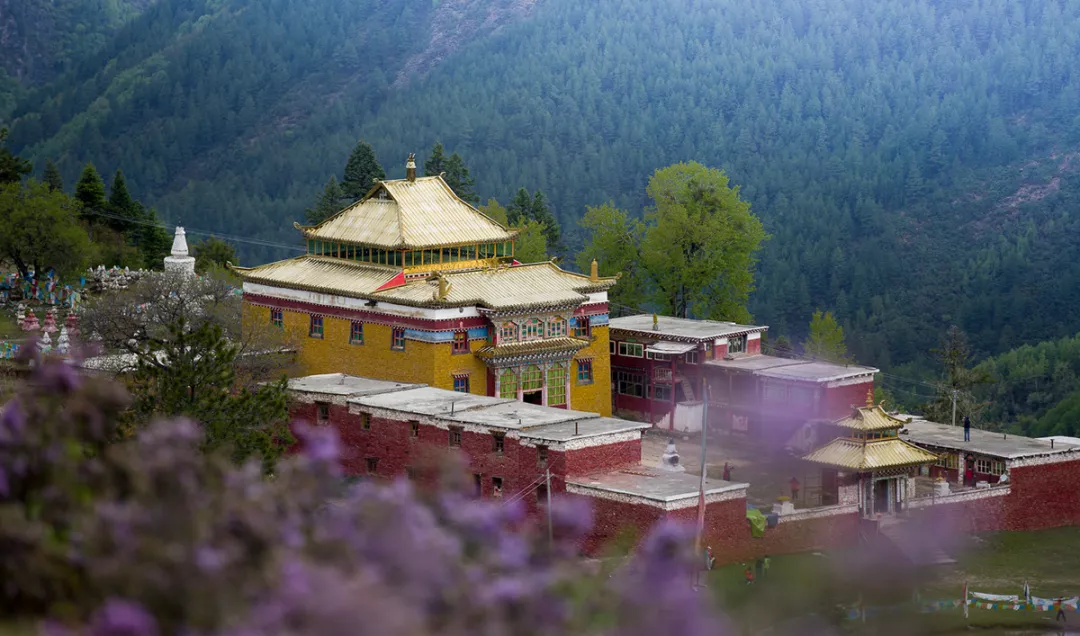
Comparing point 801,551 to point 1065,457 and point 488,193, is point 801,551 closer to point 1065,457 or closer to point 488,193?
point 1065,457

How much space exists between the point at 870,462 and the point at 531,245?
29115mm

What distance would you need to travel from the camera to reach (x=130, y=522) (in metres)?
14.7

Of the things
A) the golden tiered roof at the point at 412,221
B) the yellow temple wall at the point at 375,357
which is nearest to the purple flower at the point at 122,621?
the yellow temple wall at the point at 375,357

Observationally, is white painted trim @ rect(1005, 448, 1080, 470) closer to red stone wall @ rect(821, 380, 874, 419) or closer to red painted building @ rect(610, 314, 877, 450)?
red stone wall @ rect(821, 380, 874, 419)

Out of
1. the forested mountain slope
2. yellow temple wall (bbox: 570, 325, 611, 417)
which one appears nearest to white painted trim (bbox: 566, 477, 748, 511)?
yellow temple wall (bbox: 570, 325, 611, 417)

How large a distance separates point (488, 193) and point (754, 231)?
5991cm

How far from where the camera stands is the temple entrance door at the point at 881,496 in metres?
55.2

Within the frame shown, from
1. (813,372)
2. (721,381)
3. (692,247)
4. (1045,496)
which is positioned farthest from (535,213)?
(1045,496)

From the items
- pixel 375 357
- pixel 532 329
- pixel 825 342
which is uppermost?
pixel 532 329

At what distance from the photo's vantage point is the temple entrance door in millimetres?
55156

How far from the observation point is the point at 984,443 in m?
60.1

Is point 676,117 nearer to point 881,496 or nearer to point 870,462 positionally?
point 881,496

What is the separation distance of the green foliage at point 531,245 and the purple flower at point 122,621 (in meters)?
66.6

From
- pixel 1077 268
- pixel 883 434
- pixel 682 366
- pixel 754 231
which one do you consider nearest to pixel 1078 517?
pixel 883 434
